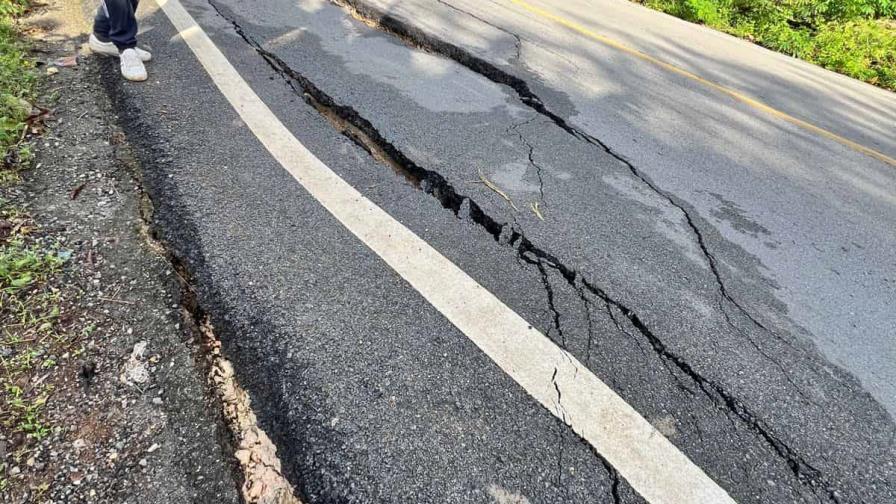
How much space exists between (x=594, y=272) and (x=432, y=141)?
56.0 inches

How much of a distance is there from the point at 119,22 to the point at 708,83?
578 centimetres

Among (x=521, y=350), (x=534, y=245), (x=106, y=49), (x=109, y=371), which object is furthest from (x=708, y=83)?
(x=109, y=371)

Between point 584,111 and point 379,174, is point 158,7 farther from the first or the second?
point 584,111

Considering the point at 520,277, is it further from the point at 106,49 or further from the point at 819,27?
the point at 819,27

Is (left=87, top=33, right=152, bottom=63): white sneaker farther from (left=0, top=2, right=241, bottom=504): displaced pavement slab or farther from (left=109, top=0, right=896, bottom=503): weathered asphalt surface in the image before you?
(left=0, top=2, right=241, bottom=504): displaced pavement slab

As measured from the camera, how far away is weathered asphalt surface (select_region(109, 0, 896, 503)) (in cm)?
145

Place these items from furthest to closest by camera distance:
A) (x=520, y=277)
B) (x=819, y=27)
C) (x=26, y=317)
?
(x=819, y=27) → (x=520, y=277) → (x=26, y=317)

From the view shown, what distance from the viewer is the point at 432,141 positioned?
307 cm

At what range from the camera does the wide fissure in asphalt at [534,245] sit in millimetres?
1618

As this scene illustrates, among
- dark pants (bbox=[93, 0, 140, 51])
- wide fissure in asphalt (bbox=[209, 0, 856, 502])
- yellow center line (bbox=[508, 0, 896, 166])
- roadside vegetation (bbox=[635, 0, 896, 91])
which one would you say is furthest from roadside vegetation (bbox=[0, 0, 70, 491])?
roadside vegetation (bbox=[635, 0, 896, 91])

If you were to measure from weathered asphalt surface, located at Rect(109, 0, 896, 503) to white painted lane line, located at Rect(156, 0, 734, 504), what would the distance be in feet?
0.16

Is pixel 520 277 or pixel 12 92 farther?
A: pixel 12 92

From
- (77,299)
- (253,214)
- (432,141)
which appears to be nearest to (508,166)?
(432,141)

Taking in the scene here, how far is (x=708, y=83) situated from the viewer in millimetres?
5504
